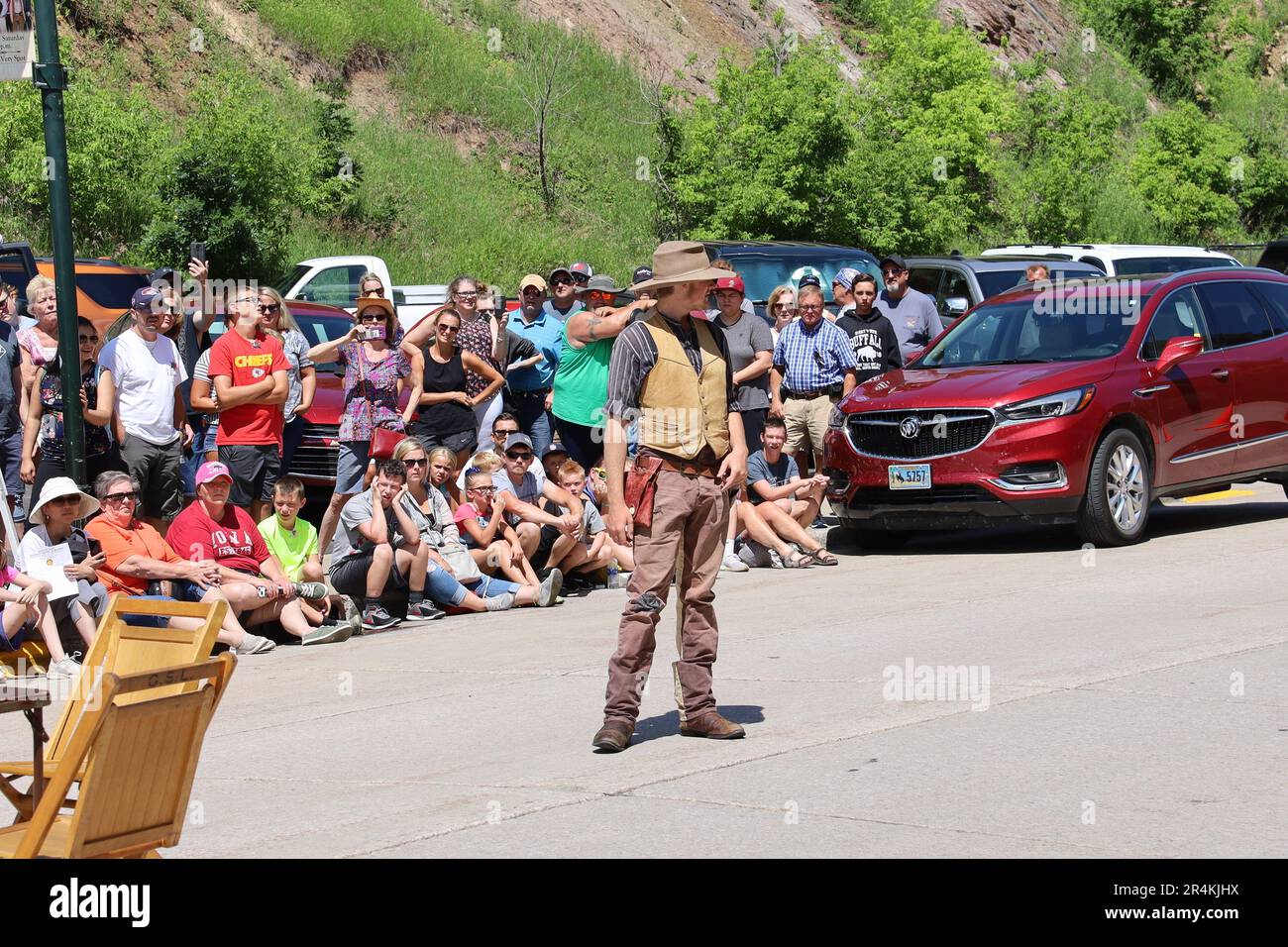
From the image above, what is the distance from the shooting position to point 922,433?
513 inches

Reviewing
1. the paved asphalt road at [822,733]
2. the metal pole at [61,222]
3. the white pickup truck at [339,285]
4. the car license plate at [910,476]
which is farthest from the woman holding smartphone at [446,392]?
the white pickup truck at [339,285]

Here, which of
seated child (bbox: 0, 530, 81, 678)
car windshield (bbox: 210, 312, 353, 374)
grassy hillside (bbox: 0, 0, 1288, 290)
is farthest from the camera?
grassy hillside (bbox: 0, 0, 1288, 290)

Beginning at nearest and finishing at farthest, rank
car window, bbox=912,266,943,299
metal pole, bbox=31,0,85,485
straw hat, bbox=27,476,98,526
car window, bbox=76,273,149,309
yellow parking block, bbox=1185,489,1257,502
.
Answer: straw hat, bbox=27,476,98,526 → metal pole, bbox=31,0,85,485 → car window, bbox=76,273,149,309 → yellow parking block, bbox=1185,489,1257,502 → car window, bbox=912,266,943,299

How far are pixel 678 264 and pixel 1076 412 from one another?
20.8 ft

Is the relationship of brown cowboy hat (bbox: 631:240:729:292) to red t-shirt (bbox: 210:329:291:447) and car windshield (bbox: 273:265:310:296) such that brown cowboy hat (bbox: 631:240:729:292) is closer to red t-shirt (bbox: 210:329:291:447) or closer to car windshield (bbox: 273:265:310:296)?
red t-shirt (bbox: 210:329:291:447)

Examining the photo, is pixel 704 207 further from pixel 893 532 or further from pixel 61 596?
pixel 61 596

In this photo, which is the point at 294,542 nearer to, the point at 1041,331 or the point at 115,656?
the point at 115,656

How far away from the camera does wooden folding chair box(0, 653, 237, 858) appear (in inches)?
177

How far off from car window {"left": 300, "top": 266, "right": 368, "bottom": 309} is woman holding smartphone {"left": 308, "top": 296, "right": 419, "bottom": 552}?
9620mm

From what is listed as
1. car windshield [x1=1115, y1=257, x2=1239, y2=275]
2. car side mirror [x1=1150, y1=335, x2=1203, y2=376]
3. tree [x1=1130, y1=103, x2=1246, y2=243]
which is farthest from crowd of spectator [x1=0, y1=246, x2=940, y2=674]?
tree [x1=1130, y1=103, x2=1246, y2=243]

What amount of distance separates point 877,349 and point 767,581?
3.32 meters

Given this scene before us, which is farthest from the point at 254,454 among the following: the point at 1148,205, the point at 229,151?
the point at 1148,205

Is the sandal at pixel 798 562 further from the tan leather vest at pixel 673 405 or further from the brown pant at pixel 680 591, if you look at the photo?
the tan leather vest at pixel 673 405

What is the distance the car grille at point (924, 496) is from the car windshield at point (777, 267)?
199 inches
